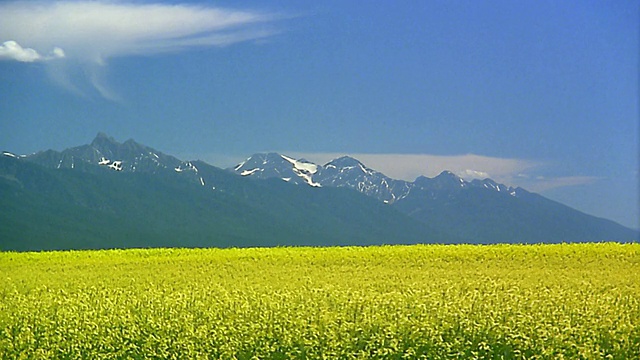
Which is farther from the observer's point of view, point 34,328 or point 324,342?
point 34,328

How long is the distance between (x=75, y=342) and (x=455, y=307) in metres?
6.89

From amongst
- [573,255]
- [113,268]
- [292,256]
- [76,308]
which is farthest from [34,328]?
[573,255]

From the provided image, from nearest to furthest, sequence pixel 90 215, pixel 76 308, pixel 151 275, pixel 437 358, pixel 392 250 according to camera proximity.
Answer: pixel 437 358, pixel 76 308, pixel 151 275, pixel 392 250, pixel 90 215

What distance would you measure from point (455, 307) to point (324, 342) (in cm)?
A: 304

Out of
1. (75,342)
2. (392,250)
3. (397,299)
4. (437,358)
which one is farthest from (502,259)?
(75,342)

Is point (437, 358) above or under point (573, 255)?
under

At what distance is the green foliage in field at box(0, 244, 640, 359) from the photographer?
1262 cm

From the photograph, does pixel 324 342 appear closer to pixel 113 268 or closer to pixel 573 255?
pixel 113 268

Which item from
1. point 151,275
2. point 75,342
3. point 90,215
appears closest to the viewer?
point 75,342

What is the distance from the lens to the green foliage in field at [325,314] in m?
12.6

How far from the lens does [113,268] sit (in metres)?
24.5

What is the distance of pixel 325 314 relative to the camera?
45.1 feet

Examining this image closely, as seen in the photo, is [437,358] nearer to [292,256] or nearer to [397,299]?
[397,299]

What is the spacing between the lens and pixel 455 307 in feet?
47.0
